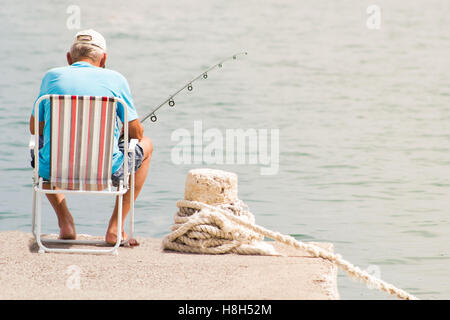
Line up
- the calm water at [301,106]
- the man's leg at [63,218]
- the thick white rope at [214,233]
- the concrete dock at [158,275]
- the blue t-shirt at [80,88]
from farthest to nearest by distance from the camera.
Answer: the calm water at [301,106], the man's leg at [63,218], the thick white rope at [214,233], the blue t-shirt at [80,88], the concrete dock at [158,275]

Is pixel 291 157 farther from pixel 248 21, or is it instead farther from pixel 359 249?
pixel 248 21

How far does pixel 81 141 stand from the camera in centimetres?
476

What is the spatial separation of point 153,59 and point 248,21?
556cm

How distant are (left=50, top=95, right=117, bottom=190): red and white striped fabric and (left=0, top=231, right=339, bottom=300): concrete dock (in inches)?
16.3

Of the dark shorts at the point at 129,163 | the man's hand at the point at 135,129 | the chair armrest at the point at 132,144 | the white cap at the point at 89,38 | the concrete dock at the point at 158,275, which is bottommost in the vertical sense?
the concrete dock at the point at 158,275

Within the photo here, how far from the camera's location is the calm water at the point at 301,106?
26.0 ft

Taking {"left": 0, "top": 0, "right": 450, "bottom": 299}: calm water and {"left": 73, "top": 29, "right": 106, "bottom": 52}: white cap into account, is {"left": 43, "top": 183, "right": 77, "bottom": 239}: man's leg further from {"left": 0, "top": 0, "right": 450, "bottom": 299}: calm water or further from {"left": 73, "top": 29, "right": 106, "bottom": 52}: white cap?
{"left": 0, "top": 0, "right": 450, "bottom": 299}: calm water

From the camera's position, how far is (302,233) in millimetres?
7668

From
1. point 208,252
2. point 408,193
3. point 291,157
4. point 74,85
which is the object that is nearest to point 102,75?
point 74,85

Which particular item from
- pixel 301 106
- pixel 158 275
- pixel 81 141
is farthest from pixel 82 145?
pixel 301 106

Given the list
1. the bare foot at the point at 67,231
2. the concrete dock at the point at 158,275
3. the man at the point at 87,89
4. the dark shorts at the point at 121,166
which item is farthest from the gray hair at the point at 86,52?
the concrete dock at the point at 158,275

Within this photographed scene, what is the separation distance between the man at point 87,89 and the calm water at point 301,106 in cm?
183

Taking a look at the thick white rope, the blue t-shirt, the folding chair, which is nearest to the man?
the blue t-shirt

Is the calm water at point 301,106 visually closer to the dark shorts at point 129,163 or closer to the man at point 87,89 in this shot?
the dark shorts at point 129,163
